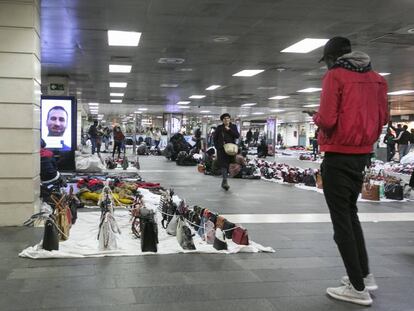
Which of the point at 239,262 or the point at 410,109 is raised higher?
the point at 410,109

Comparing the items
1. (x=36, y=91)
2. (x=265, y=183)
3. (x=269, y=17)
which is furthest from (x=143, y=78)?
(x=36, y=91)

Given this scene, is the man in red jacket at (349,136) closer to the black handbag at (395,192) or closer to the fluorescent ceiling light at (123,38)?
the black handbag at (395,192)

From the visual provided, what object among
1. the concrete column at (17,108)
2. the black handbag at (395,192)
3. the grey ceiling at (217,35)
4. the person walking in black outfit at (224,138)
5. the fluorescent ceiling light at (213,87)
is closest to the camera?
the concrete column at (17,108)

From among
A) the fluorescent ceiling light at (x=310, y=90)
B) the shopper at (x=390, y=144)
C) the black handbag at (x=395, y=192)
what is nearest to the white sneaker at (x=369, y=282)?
the black handbag at (x=395, y=192)

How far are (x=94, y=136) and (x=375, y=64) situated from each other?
14.9m

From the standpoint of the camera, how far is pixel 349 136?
3596mm

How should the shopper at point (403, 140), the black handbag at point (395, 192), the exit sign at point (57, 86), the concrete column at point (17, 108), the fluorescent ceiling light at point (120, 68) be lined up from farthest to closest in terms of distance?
1. the shopper at point (403, 140)
2. the exit sign at point (57, 86)
3. the fluorescent ceiling light at point (120, 68)
4. the black handbag at point (395, 192)
5. the concrete column at point (17, 108)

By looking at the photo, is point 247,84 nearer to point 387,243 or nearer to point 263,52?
point 263,52

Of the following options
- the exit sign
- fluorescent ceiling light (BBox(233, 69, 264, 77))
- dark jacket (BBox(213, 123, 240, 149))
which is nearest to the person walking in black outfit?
dark jacket (BBox(213, 123, 240, 149))

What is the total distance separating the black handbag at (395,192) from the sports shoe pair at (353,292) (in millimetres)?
6727

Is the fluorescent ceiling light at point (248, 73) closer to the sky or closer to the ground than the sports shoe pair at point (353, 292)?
closer to the sky

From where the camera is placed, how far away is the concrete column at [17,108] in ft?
21.5

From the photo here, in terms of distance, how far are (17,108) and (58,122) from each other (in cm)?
878

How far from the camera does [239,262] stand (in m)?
4.87
